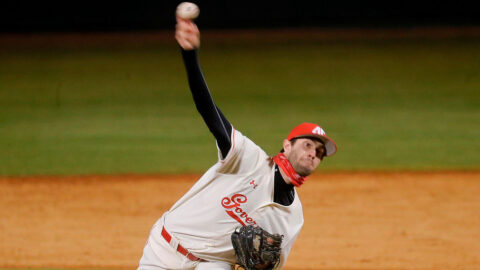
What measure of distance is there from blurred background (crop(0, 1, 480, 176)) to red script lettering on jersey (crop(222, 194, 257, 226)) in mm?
6304

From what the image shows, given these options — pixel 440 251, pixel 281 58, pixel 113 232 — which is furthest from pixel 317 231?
pixel 281 58

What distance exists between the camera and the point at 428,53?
16.3 meters

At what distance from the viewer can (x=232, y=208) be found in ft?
11.7

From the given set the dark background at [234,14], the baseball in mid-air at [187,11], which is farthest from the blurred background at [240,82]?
the baseball in mid-air at [187,11]

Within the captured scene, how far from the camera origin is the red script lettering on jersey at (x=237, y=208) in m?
3.55

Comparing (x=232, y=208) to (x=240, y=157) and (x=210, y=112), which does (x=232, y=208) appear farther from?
(x=210, y=112)

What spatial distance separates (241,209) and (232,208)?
50 millimetres

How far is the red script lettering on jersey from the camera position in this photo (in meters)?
3.55

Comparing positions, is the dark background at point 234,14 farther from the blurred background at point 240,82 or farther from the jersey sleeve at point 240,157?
the jersey sleeve at point 240,157

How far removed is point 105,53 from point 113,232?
10.2 meters

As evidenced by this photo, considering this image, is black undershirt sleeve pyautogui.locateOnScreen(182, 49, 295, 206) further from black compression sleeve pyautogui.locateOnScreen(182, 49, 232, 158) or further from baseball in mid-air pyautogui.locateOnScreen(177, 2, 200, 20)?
baseball in mid-air pyautogui.locateOnScreen(177, 2, 200, 20)

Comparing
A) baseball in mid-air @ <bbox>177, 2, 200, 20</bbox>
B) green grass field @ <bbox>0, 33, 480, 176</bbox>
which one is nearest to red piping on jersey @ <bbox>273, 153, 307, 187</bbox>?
baseball in mid-air @ <bbox>177, 2, 200, 20</bbox>

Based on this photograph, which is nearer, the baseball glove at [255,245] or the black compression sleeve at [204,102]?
the black compression sleeve at [204,102]

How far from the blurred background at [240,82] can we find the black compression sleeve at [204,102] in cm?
649
